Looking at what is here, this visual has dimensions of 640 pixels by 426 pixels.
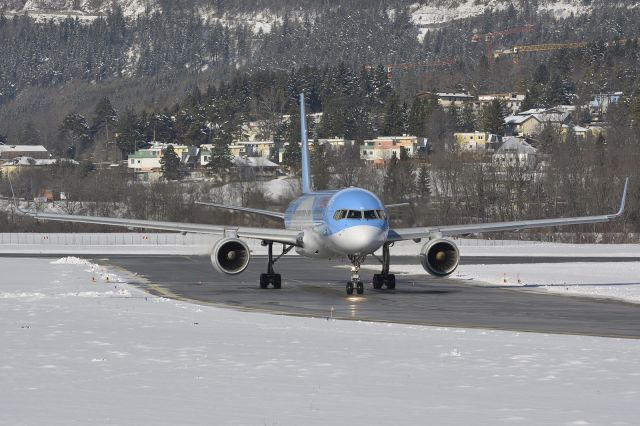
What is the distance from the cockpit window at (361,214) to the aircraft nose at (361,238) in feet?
1.46

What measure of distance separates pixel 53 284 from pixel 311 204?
10632mm

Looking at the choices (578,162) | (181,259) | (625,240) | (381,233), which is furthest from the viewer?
(578,162)

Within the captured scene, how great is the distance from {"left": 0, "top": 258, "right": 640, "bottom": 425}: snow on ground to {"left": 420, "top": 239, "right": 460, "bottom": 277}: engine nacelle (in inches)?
483

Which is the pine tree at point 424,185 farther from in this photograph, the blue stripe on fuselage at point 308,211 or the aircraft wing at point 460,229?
the aircraft wing at point 460,229

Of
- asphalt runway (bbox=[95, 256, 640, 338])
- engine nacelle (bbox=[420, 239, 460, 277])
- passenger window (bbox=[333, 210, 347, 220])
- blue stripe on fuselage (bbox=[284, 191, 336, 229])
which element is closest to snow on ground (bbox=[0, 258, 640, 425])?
asphalt runway (bbox=[95, 256, 640, 338])

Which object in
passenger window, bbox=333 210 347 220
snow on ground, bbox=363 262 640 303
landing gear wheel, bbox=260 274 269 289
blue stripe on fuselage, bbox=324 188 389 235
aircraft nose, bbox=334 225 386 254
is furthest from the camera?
landing gear wheel, bbox=260 274 269 289

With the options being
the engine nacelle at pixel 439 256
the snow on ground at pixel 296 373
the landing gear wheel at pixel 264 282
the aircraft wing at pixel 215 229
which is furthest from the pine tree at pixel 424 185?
the snow on ground at pixel 296 373

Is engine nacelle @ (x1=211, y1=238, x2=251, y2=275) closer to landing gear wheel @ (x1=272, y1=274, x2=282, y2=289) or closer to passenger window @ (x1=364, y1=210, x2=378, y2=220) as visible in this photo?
landing gear wheel @ (x1=272, y1=274, x2=282, y2=289)

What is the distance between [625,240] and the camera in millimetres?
108250

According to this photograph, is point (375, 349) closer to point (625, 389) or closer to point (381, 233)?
point (625, 389)

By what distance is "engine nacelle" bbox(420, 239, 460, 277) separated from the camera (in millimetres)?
44000

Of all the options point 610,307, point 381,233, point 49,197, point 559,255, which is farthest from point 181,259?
point 49,197

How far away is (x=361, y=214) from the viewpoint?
136 ft

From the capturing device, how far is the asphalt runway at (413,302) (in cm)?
3219
